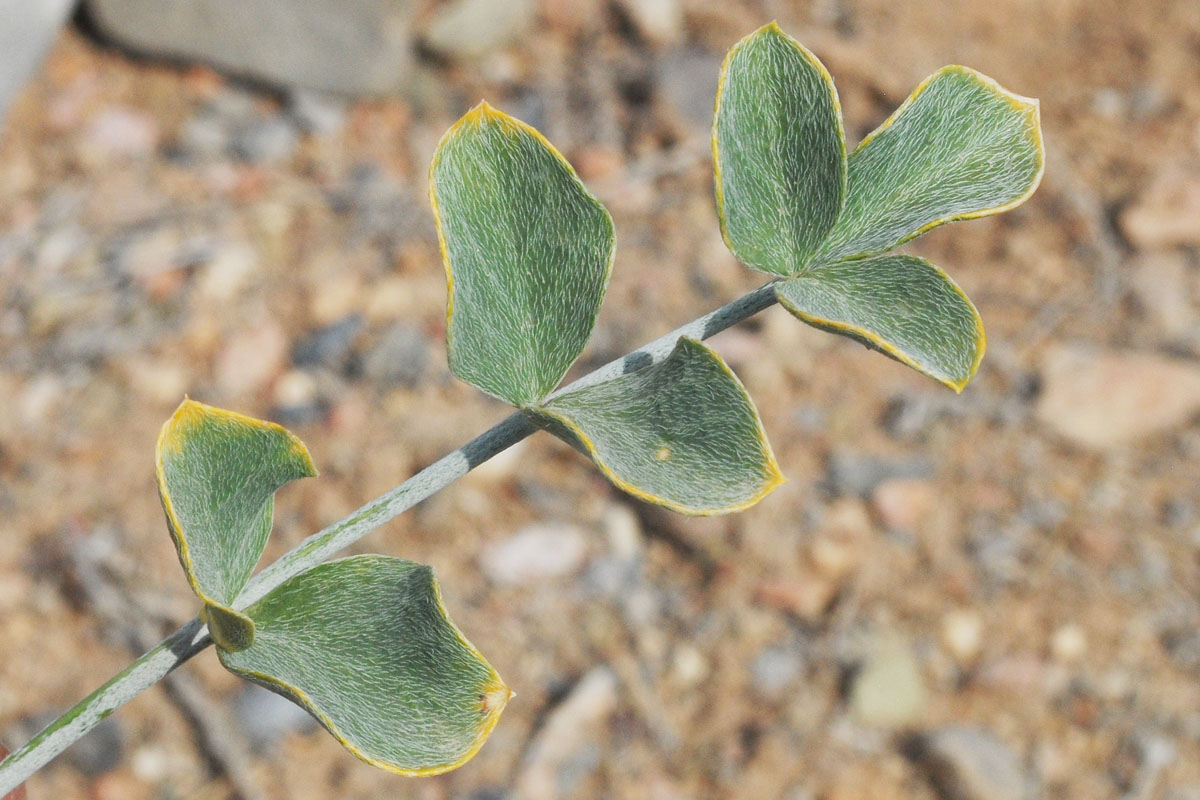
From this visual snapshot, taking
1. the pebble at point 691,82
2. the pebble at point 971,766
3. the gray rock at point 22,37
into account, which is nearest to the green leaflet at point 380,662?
the pebble at point 971,766

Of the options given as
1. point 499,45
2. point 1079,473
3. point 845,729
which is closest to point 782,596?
point 845,729

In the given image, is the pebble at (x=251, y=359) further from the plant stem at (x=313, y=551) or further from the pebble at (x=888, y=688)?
the plant stem at (x=313, y=551)

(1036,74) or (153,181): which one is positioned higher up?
(153,181)

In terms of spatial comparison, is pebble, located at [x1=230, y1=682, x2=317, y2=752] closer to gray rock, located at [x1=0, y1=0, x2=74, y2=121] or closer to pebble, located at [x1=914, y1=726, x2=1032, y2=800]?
pebble, located at [x1=914, y1=726, x2=1032, y2=800]

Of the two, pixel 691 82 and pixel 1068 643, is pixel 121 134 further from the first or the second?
pixel 1068 643

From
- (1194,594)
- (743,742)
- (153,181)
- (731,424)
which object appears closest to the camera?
(731,424)

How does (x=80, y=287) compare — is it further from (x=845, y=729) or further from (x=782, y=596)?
(x=845, y=729)
